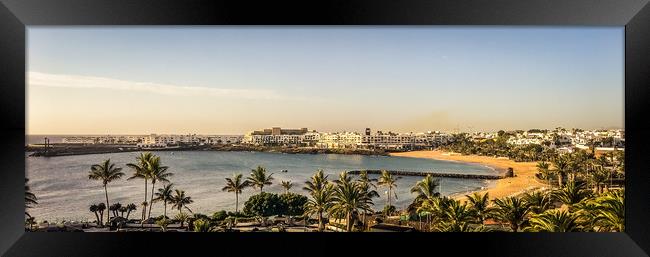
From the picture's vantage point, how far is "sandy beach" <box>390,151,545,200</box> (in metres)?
23.7

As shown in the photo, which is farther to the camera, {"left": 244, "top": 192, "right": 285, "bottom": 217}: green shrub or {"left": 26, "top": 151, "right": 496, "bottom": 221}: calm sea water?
{"left": 26, "top": 151, "right": 496, "bottom": 221}: calm sea water

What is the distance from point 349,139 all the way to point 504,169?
8.72 meters

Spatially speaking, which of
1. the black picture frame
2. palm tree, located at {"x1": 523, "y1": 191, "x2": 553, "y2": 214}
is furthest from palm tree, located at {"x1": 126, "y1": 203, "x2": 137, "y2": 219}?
the black picture frame

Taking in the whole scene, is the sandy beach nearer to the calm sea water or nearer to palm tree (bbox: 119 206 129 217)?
the calm sea water

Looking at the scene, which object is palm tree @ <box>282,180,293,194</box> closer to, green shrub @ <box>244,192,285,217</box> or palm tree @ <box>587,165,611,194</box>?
green shrub @ <box>244,192,285,217</box>

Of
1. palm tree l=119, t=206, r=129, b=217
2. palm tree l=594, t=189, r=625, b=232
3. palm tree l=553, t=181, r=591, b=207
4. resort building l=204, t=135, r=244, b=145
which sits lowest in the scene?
palm tree l=119, t=206, r=129, b=217

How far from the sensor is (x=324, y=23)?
2.92 metres

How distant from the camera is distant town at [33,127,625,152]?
77.5ft

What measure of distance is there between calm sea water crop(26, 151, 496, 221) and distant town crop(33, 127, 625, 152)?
0.93 metres

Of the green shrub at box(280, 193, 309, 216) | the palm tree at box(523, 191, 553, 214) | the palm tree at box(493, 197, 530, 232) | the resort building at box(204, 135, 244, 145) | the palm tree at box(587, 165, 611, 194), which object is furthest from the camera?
the resort building at box(204, 135, 244, 145)

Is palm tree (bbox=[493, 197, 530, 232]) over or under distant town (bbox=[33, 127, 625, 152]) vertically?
under

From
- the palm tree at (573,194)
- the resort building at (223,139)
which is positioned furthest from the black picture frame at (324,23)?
the resort building at (223,139)

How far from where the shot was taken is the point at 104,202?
27.0 metres

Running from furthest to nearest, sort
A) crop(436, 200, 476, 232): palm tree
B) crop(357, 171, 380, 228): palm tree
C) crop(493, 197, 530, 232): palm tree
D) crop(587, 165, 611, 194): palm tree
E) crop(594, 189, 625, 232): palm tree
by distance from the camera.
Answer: crop(587, 165, 611, 194): palm tree, crop(357, 171, 380, 228): palm tree, crop(436, 200, 476, 232): palm tree, crop(493, 197, 530, 232): palm tree, crop(594, 189, 625, 232): palm tree
